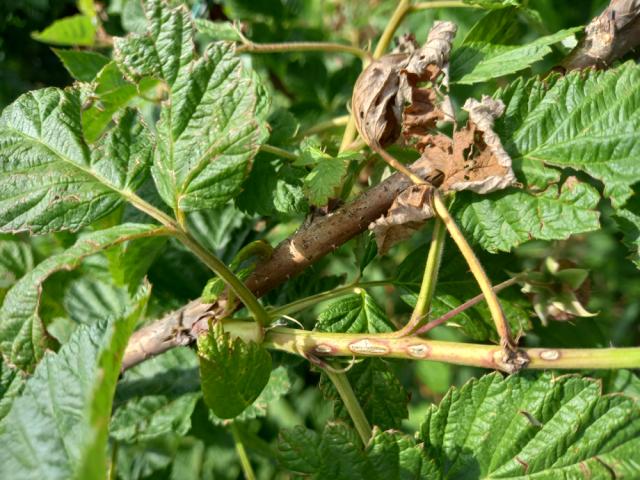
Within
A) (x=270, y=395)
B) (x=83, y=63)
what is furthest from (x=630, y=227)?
(x=83, y=63)

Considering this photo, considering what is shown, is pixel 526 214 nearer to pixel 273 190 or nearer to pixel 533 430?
pixel 533 430

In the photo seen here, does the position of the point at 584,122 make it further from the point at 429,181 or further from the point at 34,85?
the point at 34,85

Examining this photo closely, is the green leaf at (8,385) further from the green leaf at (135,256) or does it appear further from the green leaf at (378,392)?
the green leaf at (378,392)

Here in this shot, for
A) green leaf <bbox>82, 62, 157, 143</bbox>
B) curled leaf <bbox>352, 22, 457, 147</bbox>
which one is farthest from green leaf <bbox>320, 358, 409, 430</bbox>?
green leaf <bbox>82, 62, 157, 143</bbox>

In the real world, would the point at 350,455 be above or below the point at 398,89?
below

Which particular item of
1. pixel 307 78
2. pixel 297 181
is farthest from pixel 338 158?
pixel 307 78

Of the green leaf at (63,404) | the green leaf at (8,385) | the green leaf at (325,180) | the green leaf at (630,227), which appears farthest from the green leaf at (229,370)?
the green leaf at (630,227)
